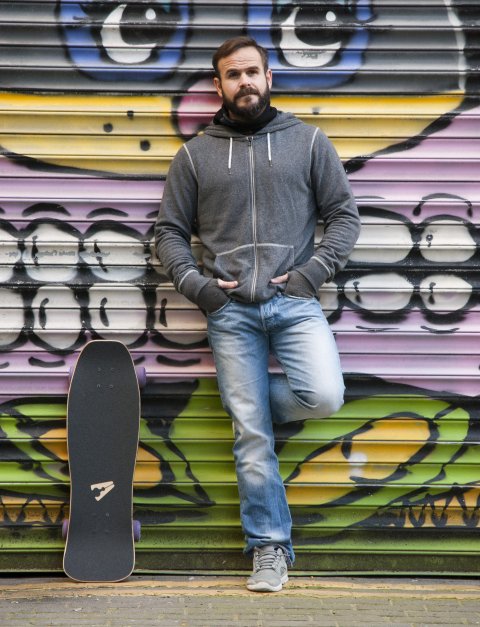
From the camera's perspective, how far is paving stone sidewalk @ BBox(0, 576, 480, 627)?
4.08 meters

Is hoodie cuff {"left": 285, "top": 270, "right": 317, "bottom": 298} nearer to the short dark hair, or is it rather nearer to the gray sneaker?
the short dark hair

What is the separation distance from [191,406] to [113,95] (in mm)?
1459

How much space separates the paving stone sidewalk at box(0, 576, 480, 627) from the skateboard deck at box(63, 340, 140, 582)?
13 centimetres

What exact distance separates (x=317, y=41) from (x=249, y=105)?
537 millimetres

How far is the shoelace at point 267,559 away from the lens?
171 inches

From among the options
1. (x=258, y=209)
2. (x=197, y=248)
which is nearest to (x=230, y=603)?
(x=197, y=248)

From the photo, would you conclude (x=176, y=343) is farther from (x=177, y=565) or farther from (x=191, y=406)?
(x=177, y=565)

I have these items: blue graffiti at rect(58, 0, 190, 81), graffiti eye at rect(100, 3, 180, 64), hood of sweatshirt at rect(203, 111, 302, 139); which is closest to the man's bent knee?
hood of sweatshirt at rect(203, 111, 302, 139)

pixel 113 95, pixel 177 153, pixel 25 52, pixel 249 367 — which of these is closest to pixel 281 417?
pixel 249 367

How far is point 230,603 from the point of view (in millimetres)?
4246

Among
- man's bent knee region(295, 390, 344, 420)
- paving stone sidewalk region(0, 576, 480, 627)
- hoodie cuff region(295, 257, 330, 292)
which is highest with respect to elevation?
hoodie cuff region(295, 257, 330, 292)

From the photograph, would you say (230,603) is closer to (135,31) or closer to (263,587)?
(263,587)

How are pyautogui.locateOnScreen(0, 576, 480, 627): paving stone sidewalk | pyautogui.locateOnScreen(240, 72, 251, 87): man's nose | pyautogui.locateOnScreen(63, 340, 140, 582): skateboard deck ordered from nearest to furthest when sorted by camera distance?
pyautogui.locateOnScreen(0, 576, 480, 627): paving stone sidewalk → pyautogui.locateOnScreen(240, 72, 251, 87): man's nose → pyautogui.locateOnScreen(63, 340, 140, 582): skateboard deck

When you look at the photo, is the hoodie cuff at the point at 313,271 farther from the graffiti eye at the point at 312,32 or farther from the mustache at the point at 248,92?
the graffiti eye at the point at 312,32
